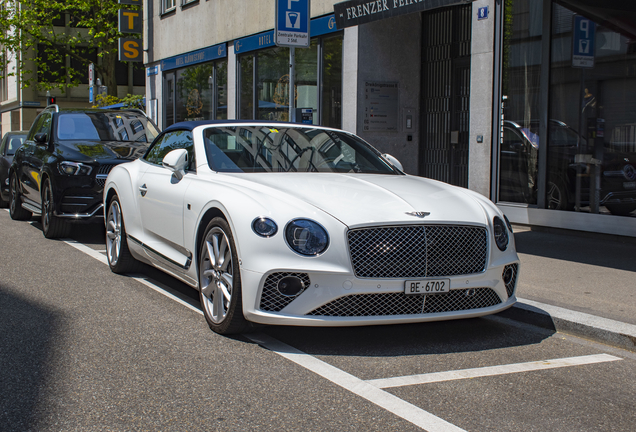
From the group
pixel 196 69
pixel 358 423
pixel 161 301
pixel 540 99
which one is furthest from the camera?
pixel 196 69

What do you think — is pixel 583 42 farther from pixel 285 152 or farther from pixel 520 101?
pixel 285 152

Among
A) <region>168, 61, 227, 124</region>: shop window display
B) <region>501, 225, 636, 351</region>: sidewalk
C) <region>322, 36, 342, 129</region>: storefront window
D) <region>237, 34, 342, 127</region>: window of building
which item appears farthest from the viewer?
<region>168, 61, 227, 124</region>: shop window display

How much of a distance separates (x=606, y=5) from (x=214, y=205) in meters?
6.77

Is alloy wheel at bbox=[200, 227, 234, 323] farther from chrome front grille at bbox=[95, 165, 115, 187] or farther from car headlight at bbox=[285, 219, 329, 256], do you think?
chrome front grille at bbox=[95, 165, 115, 187]

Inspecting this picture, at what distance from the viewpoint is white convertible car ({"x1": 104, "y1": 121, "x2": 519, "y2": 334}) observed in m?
4.45

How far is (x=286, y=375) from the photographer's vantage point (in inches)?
162

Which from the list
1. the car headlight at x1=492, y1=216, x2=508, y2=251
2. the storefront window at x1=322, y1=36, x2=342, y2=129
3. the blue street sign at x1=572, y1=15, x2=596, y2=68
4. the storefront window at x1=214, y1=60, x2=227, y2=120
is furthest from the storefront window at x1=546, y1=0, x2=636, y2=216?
the storefront window at x1=214, y1=60, x2=227, y2=120

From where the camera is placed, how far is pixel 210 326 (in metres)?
5.04

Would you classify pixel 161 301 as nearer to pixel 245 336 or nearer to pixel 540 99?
pixel 245 336

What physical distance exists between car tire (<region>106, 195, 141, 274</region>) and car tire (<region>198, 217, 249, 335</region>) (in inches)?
82.0

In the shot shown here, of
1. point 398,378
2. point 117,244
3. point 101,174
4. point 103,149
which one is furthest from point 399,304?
point 103,149

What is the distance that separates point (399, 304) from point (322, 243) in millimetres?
608

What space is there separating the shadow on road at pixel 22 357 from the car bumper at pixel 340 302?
126 centimetres

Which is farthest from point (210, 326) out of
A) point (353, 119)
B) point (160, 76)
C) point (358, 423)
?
point (160, 76)
